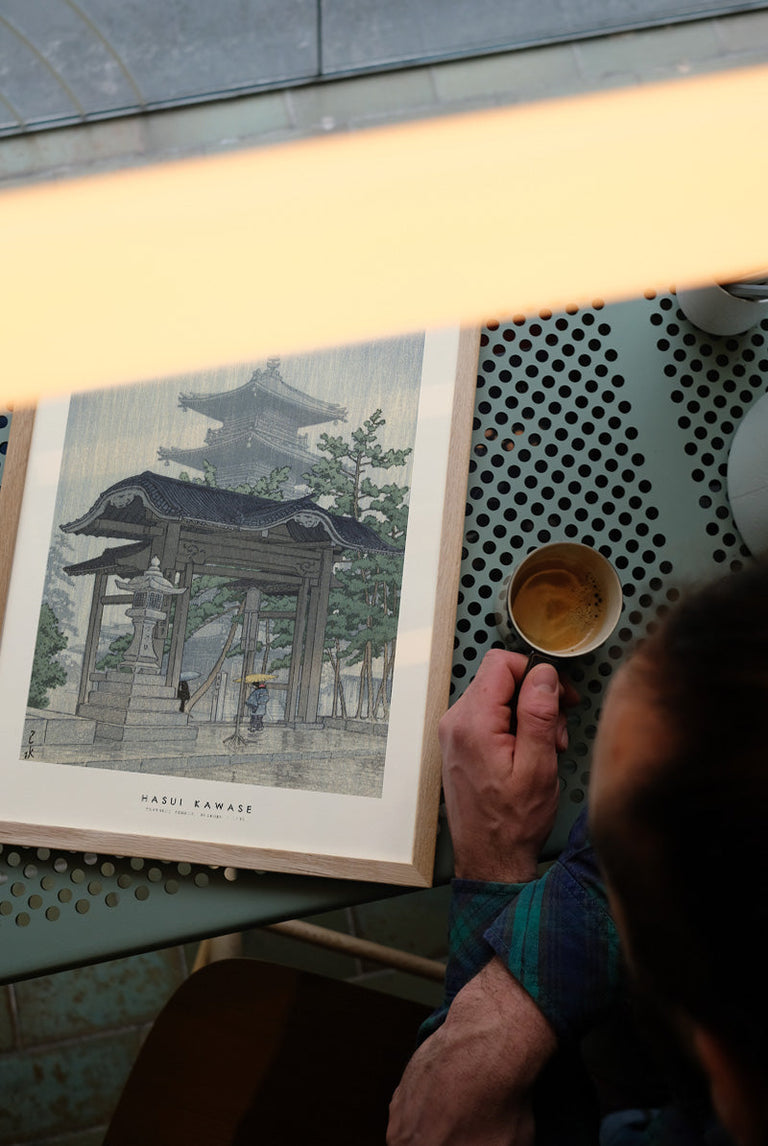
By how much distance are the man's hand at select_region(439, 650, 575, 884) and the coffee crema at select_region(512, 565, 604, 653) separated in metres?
0.03

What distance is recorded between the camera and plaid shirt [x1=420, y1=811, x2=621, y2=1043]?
2.23 feet

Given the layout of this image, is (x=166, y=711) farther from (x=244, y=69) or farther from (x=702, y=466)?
(x=244, y=69)

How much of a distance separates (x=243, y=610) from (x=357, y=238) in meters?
0.36

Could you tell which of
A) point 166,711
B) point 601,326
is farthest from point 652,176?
point 166,711

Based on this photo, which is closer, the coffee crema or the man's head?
the man's head

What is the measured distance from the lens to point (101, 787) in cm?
71

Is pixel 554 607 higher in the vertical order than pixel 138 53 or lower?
lower

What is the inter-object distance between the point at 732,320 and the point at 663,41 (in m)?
1.38

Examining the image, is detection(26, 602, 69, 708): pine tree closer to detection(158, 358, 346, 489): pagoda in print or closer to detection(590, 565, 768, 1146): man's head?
detection(158, 358, 346, 489): pagoda in print

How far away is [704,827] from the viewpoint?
415mm

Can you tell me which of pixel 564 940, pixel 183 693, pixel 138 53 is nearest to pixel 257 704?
pixel 183 693

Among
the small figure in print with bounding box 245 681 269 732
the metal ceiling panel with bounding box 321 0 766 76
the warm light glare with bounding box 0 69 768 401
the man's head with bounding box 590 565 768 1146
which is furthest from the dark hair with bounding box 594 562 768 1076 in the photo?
the metal ceiling panel with bounding box 321 0 766 76

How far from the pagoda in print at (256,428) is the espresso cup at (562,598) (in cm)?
22

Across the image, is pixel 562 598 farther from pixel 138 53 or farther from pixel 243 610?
pixel 138 53
